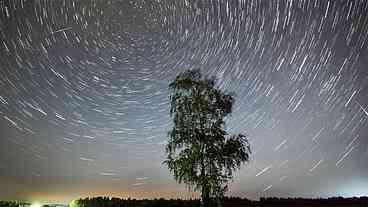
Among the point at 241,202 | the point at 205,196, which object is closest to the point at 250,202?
the point at 241,202

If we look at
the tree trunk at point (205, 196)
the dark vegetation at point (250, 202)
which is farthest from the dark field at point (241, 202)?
the tree trunk at point (205, 196)

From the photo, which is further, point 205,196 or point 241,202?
point 241,202

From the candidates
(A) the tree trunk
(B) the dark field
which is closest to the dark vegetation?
(B) the dark field

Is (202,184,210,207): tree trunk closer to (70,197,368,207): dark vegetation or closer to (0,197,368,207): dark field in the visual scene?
(0,197,368,207): dark field

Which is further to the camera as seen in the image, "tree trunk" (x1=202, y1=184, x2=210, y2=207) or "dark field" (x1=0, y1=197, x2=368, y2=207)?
"dark field" (x1=0, y1=197, x2=368, y2=207)

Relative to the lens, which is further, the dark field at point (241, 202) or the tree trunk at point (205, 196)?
the dark field at point (241, 202)

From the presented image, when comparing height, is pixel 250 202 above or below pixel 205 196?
below

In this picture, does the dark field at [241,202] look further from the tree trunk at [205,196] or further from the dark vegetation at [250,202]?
the tree trunk at [205,196]

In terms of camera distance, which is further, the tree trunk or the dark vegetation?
the dark vegetation

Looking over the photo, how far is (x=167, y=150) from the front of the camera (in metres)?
32.8

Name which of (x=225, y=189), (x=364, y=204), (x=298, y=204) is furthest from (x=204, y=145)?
(x=364, y=204)

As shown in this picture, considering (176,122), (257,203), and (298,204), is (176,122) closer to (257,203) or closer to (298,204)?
Answer: (257,203)

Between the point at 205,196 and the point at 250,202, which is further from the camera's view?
the point at 250,202

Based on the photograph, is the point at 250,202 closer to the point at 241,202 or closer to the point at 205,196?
the point at 241,202
